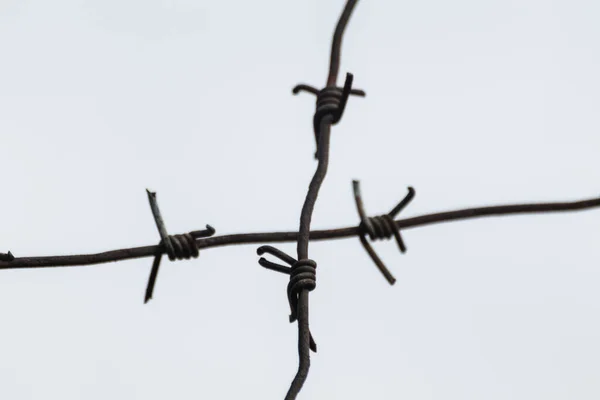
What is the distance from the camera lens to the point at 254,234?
1.45 meters

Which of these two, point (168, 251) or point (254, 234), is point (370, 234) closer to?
point (254, 234)

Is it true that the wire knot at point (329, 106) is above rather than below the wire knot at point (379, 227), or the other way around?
above

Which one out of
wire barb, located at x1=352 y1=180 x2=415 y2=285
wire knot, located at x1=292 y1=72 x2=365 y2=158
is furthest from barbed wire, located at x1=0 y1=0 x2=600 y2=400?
wire knot, located at x1=292 y1=72 x2=365 y2=158

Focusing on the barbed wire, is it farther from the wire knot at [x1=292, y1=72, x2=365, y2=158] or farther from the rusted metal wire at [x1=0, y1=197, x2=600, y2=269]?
the wire knot at [x1=292, y1=72, x2=365, y2=158]

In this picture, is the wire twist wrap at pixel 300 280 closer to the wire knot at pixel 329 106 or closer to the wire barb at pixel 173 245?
the wire barb at pixel 173 245

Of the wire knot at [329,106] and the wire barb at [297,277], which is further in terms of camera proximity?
the wire knot at [329,106]

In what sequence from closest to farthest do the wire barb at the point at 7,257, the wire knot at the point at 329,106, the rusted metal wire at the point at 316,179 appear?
the rusted metal wire at the point at 316,179
the wire barb at the point at 7,257
the wire knot at the point at 329,106

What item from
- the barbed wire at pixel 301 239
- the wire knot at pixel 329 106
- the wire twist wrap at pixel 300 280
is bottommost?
the wire twist wrap at pixel 300 280

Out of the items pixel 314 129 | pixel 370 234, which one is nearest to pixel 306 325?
pixel 370 234

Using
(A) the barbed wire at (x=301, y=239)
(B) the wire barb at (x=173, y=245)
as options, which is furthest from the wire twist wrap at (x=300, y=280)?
(B) the wire barb at (x=173, y=245)

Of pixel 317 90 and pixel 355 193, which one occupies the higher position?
pixel 317 90

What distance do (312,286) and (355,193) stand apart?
0.15 metres

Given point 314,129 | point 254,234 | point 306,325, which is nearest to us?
point 306,325

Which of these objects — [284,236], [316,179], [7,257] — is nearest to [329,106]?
[316,179]
